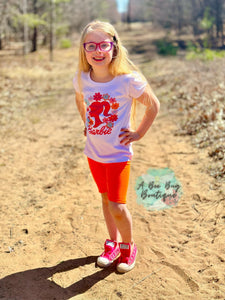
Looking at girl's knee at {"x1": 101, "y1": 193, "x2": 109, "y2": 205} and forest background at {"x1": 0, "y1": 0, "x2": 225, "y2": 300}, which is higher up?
girl's knee at {"x1": 101, "y1": 193, "x2": 109, "y2": 205}

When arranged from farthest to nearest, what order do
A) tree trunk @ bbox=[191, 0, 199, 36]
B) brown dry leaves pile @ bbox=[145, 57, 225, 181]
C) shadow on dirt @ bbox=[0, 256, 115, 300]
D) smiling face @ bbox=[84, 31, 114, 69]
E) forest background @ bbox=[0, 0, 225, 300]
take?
1. tree trunk @ bbox=[191, 0, 199, 36]
2. brown dry leaves pile @ bbox=[145, 57, 225, 181]
3. forest background @ bbox=[0, 0, 225, 300]
4. shadow on dirt @ bbox=[0, 256, 115, 300]
5. smiling face @ bbox=[84, 31, 114, 69]

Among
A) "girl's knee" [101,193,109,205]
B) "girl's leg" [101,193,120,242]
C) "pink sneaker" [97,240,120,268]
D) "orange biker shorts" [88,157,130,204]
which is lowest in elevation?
"pink sneaker" [97,240,120,268]

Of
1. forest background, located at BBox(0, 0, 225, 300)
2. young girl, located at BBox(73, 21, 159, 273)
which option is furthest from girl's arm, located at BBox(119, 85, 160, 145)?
forest background, located at BBox(0, 0, 225, 300)

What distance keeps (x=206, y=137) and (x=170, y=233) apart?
268 centimetres

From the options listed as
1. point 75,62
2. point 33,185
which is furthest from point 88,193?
point 75,62

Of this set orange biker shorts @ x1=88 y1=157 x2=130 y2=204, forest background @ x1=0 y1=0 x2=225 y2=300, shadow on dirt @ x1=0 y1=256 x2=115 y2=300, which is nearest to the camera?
orange biker shorts @ x1=88 y1=157 x2=130 y2=204

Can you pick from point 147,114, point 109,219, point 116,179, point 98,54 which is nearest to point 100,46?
point 98,54

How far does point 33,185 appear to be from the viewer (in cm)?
449

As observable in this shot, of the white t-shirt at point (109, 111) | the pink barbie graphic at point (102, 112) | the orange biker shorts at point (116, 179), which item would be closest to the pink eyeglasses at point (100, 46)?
the white t-shirt at point (109, 111)

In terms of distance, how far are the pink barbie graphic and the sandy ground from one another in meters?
1.20

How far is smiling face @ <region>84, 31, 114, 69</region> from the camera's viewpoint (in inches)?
92.1

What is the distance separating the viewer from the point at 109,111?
238 cm

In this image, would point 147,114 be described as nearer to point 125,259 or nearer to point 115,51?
point 115,51

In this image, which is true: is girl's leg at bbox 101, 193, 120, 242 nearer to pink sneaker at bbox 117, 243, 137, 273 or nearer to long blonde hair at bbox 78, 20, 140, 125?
pink sneaker at bbox 117, 243, 137, 273
